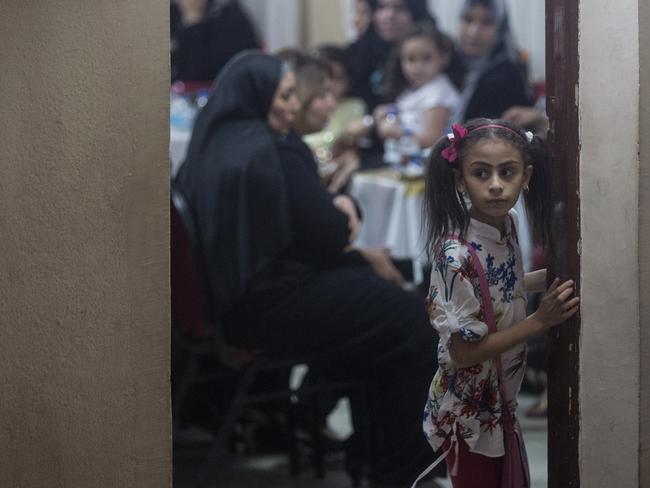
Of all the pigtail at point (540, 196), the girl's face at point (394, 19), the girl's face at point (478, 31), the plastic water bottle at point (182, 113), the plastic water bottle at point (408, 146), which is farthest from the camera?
the girl's face at point (394, 19)

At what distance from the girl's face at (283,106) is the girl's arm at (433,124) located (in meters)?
1.02

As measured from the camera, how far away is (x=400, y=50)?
4980 mm

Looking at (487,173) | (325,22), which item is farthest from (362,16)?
(487,173)

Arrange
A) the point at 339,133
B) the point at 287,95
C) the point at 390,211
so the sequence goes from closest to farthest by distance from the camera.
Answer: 1. the point at 287,95
2. the point at 390,211
3. the point at 339,133

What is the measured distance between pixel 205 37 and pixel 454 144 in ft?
13.8

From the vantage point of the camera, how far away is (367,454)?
10.9ft

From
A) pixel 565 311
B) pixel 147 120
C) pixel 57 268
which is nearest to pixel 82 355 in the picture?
pixel 57 268

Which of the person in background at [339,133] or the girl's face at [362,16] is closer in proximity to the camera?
the person in background at [339,133]

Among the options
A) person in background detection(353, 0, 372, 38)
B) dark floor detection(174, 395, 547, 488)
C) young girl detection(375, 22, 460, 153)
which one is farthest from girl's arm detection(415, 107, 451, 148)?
person in background detection(353, 0, 372, 38)

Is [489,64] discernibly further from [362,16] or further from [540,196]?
[540,196]

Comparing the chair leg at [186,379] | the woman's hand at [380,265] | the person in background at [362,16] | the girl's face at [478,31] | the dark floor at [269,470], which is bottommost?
the dark floor at [269,470]

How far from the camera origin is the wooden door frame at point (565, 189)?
2.25 metres

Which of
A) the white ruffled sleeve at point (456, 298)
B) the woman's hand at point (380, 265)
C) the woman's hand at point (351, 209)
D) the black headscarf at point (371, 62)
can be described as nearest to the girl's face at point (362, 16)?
the black headscarf at point (371, 62)

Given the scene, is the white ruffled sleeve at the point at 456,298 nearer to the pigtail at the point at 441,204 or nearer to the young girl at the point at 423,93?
the pigtail at the point at 441,204
